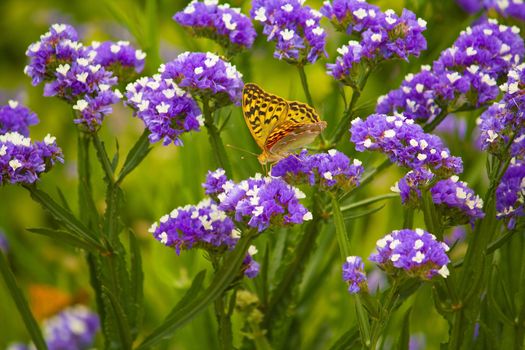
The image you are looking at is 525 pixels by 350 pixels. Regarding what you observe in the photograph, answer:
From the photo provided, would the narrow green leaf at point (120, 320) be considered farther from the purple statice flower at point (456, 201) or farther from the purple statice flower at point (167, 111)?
the purple statice flower at point (456, 201)

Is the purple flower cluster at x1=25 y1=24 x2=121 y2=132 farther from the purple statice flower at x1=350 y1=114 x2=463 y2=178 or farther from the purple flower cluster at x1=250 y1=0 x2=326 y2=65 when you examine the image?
the purple statice flower at x1=350 y1=114 x2=463 y2=178

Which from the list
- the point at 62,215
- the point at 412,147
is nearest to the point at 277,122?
the point at 412,147

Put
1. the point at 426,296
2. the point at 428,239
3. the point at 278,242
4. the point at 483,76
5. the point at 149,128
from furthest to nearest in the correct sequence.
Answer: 1. the point at 426,296
2. the point at 278,242
3. the point at 483,76
4. the point at 149,128
5. the point at 428,239

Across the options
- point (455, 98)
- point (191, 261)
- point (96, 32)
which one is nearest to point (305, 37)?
point (455, 98)

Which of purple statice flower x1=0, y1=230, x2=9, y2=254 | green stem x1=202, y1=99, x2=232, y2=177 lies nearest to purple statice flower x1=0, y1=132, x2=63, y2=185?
green stem x1=202, y1=99, x2=232, y2=177

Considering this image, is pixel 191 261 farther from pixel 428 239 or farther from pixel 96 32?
pixel 96 32

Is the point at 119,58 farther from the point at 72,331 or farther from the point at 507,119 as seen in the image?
the point at 72,331
